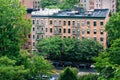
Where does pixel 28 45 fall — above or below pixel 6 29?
below

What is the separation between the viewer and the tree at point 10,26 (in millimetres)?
38125

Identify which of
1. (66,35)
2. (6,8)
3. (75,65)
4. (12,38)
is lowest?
(75,65)

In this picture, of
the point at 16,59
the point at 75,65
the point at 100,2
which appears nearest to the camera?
the point at 16,59

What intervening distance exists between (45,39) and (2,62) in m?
35.9

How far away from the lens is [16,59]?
3825cm

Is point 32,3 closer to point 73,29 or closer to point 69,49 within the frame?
point 73,29

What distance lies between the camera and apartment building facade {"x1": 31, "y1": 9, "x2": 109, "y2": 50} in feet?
229

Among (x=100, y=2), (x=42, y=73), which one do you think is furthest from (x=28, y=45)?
(x=42, y=73)

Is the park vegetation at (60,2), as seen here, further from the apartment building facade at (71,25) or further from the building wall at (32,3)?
the apartment building facade at (71,25)

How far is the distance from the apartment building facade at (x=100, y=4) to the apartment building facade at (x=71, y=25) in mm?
21253

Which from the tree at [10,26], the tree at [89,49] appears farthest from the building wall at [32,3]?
the tree at [10,26]

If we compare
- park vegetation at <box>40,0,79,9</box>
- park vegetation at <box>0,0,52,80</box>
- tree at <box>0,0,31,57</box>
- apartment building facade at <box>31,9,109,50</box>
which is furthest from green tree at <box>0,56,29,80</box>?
park vegetation at <box>40,0,79,9</box>

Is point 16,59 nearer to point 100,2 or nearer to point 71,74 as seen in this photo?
point 71,74

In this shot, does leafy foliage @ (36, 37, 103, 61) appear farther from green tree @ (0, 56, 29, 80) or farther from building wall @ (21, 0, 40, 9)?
green tree @ (0, 56, 29, 80)
